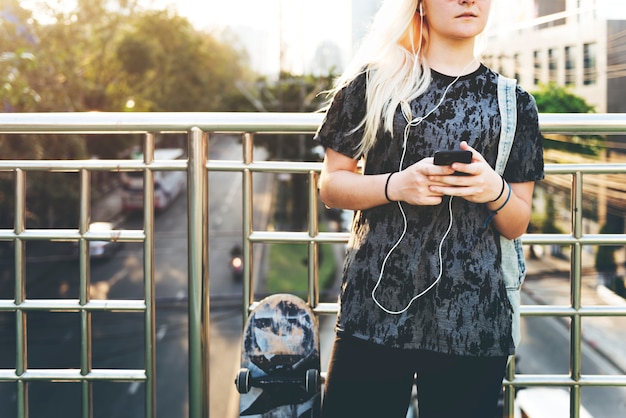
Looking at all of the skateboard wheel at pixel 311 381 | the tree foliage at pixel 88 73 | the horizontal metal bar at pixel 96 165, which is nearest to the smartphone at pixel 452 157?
the skateboard wheel at pixel 311 381

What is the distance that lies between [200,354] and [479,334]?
1124mm

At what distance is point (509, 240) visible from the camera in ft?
5.35

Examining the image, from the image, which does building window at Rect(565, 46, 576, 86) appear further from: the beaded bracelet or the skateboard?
the beaded bracelet

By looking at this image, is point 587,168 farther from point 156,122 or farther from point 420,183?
point 156,122

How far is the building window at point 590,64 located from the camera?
22.8 metres

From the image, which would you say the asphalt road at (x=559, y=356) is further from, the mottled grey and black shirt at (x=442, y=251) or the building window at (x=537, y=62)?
the mottled grey and black shirt at (x=442, y=251)

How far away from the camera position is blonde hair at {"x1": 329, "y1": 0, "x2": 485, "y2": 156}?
1.54m

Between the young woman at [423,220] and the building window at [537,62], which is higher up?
the building window at [537,62]

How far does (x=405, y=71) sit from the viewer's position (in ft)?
5.12

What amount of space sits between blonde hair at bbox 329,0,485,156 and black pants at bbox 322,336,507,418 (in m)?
0.46

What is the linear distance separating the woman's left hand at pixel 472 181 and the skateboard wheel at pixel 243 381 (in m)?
0.73

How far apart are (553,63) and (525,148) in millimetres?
24664

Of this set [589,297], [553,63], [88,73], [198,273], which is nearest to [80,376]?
[198,273]

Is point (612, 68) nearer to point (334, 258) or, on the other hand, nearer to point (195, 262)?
point (334, 258)
